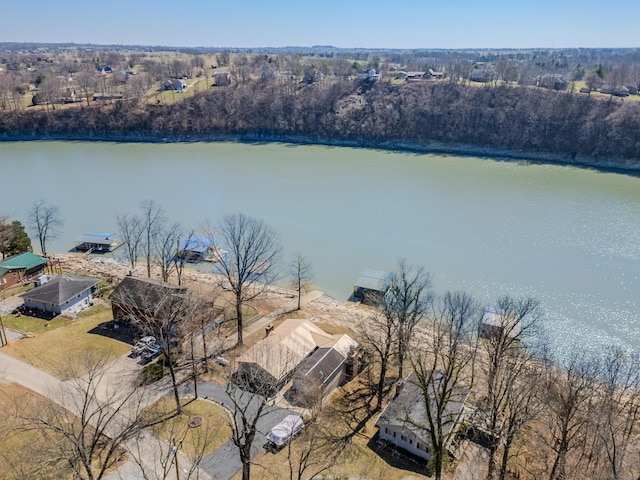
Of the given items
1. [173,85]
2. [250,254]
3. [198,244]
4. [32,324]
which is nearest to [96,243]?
[198,244]

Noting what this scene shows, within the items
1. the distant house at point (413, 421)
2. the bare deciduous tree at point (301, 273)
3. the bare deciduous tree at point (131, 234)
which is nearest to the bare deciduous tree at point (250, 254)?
the bare deciduous tree at point (301, 273)

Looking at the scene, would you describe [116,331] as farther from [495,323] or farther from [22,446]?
[495,323]

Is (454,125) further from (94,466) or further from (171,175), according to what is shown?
(94,466)

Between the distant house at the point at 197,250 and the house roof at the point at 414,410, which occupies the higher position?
the house roof at the point at 414,410

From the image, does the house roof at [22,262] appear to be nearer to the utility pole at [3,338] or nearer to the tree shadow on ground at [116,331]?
the utility pole at [3,338]

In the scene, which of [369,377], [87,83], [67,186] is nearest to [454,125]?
[67,186]
